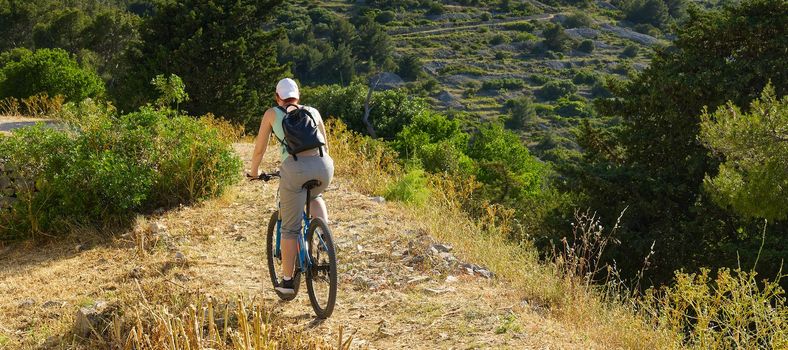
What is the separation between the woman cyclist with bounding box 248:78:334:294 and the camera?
4414 millimetres

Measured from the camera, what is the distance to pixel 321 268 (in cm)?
458

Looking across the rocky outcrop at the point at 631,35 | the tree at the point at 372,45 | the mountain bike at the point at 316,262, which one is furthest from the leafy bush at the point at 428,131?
the rocky outcrop at the point at 631,35

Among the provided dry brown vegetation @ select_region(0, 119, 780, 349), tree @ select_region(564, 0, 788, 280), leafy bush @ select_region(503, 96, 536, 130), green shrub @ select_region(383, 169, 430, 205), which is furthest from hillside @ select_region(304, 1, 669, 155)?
dry brown vegetation @ select_region(0, 119, 780, 349)

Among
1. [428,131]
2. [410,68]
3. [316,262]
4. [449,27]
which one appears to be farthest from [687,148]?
[449,27]

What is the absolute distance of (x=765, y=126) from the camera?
36.8 ft

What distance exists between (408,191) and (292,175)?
3.92 metres

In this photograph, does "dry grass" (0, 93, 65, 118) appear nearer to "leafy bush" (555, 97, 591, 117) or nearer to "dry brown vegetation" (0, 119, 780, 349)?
"dry brown vegetation" (0, 119, 780, 349)

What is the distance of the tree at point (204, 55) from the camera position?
2223cm

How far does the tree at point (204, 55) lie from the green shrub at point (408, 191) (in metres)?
14.6

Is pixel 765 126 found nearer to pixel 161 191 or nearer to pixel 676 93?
pixel 676 93

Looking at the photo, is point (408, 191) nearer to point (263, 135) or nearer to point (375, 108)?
point (263, 135)

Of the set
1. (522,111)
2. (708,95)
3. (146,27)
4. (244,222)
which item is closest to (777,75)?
(708,95)

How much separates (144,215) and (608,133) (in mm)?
13717

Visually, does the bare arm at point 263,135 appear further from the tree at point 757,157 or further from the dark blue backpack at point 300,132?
the tree at point 757,157
